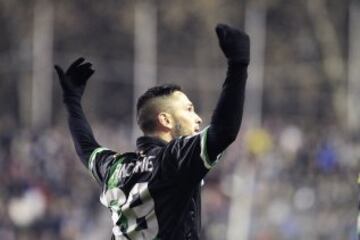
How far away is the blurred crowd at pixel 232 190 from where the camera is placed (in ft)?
61.2

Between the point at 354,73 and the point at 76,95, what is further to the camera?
the point at 354,73

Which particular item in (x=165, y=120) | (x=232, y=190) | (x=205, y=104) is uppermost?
(x=165, y=120)

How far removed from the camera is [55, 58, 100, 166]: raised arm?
7355 millimetres

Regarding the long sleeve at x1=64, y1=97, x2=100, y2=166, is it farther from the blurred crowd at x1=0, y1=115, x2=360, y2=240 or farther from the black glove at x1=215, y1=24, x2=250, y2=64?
the blurred crowd at x1=0, y1=115, x2=360, y2=240

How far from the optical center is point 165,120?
6547 millimetres

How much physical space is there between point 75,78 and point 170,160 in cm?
152

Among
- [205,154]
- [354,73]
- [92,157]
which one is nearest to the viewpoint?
[205,154]

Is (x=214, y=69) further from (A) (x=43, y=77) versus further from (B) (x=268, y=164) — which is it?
(B) (x=268, y=164)

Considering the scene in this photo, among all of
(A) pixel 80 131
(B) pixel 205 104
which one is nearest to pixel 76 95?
(A) pixel 80 131

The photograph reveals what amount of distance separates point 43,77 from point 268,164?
23.8 feet

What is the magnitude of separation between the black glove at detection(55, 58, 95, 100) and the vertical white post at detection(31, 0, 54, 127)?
58.5ft

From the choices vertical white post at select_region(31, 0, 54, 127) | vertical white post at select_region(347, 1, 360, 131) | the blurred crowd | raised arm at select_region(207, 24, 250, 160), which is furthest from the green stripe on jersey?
vertical white post at select_region(31, 0, 54, 127)

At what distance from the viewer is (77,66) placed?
7516 millimetres

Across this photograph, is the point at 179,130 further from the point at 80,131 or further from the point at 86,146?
the point at 80,131
